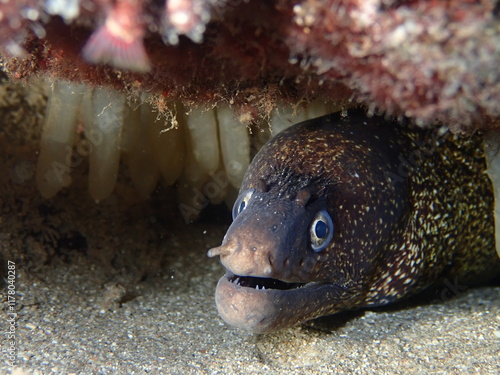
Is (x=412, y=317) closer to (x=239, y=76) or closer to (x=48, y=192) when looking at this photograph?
(x=239, y=76)

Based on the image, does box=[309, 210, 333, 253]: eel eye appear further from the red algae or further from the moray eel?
the red algae

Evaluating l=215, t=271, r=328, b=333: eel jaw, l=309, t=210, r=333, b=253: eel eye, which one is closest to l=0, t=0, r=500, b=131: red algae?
l=309, t=210, r=333, b=253: eel eye

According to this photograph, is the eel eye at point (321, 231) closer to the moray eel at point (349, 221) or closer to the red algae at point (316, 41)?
the moray eel at point (349, 221)

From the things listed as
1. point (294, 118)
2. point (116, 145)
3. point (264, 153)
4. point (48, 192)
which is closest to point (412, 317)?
point (264, 153)

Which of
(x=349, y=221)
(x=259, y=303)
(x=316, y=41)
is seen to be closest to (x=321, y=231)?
(x=349, y=221)

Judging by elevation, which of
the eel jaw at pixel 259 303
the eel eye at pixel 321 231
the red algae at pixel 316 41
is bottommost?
the eel jaw at pixel 259 303

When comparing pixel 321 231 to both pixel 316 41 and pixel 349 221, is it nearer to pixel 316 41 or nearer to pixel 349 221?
pixel 349 221

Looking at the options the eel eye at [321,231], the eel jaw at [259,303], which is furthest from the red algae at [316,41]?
the eel jaw at [259,303]
